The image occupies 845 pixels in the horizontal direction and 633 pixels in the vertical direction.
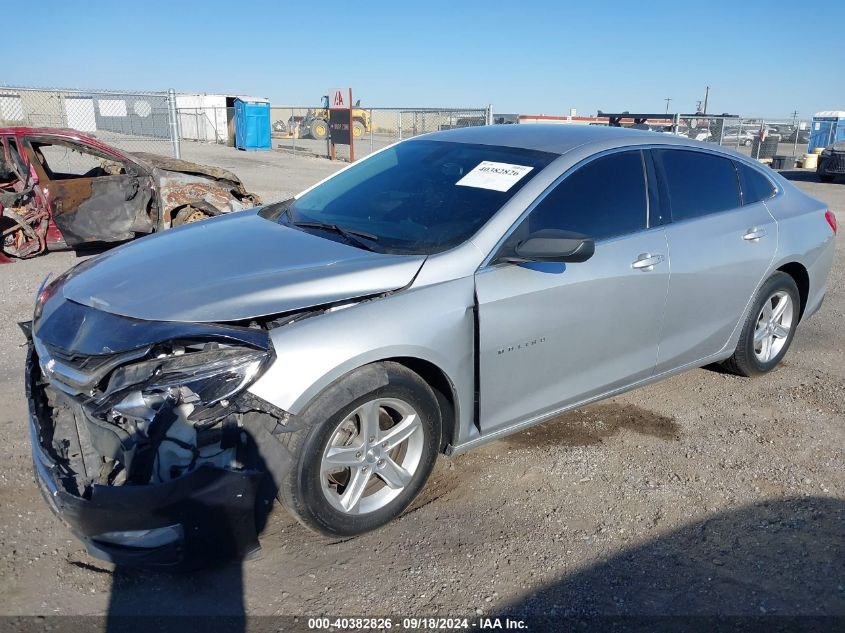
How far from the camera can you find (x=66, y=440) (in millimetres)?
2918

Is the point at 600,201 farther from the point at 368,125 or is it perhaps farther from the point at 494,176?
the point at 368,125

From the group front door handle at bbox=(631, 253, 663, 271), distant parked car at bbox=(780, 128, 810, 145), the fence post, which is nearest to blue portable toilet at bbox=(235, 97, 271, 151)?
the fence post

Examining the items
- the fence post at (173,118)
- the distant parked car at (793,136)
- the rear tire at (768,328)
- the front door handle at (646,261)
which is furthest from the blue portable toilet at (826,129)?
the front door handle at (646,261)

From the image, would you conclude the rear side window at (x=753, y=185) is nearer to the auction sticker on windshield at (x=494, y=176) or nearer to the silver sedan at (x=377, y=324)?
the silver sedan at (x=377, y=324)

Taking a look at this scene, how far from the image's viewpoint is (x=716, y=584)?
9.26ft

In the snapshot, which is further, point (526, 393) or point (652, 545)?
→ point (526, 393)

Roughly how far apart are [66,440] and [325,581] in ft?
4.07

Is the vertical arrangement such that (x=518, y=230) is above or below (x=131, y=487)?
above

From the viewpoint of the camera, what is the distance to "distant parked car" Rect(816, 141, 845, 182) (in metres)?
19.8

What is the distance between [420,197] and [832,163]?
20509 millimetres

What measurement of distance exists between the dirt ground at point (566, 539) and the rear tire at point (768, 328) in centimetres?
40

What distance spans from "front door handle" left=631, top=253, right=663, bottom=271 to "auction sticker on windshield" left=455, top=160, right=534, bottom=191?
0.77 m

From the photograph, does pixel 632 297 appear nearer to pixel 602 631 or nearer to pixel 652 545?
pixel 652 545

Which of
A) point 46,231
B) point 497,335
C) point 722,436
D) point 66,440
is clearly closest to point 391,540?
point 497,335
